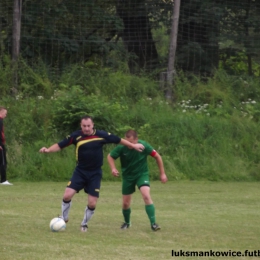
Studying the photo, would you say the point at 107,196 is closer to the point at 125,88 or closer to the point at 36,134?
the point at 36,134

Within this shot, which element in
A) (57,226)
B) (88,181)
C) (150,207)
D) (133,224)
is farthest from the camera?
(133,224)

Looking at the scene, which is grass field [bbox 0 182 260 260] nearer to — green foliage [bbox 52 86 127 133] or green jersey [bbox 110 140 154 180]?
green jersey [bbox 110 140 154 180]

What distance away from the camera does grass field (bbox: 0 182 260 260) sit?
806 cm

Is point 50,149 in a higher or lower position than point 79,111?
higher

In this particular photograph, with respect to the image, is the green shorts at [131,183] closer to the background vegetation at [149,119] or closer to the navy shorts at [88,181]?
the navy shorts at [88,181]

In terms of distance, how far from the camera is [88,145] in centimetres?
953

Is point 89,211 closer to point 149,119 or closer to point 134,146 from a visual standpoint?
point 134,146

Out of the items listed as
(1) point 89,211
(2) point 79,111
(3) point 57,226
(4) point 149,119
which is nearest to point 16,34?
(2) point 79,111

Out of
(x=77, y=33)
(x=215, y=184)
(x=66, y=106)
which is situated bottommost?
(x=215, y=184)

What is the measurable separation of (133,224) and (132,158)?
3.73ft

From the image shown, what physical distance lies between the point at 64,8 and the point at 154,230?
13.1 meters

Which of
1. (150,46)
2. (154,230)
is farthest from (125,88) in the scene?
(154,230)

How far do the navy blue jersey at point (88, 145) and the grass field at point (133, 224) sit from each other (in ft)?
3.08

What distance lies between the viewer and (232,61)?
22.6 m
